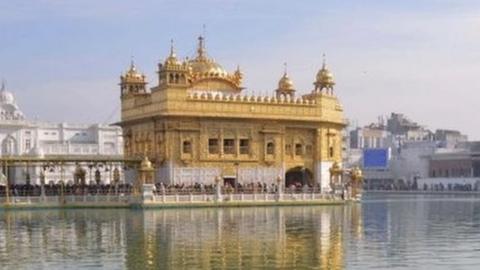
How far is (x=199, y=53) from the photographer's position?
6019cm

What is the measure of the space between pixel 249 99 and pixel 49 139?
145ft

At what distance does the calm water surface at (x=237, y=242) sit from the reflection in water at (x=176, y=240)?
2 centimetres

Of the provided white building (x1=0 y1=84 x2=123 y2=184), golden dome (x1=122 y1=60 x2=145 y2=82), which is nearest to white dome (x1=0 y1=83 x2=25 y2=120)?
white building (x1=0 y1=84 x2=123 y2=184)

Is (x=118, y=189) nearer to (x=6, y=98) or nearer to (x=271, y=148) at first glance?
(x=271, y=148)

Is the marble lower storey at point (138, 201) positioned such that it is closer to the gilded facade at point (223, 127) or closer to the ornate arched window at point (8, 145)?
the gilded facade at point (223, 127)

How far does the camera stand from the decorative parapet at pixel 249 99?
2063 inches

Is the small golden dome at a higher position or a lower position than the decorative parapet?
lower

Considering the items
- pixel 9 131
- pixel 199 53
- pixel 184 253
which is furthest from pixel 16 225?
pixel 9 131

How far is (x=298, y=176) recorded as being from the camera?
190ft

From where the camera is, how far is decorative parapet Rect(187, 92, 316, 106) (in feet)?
172

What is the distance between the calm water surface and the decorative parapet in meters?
14.4

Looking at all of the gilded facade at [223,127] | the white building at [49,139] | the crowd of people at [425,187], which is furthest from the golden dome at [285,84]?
the crowd of people at [425,187]

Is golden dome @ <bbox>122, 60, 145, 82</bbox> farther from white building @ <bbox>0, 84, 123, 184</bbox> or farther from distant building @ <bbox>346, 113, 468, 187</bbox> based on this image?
distant building @ <bbox>346, 113, 468, 187</bbox>

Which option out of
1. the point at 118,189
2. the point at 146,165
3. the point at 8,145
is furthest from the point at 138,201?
the point at 8,145
